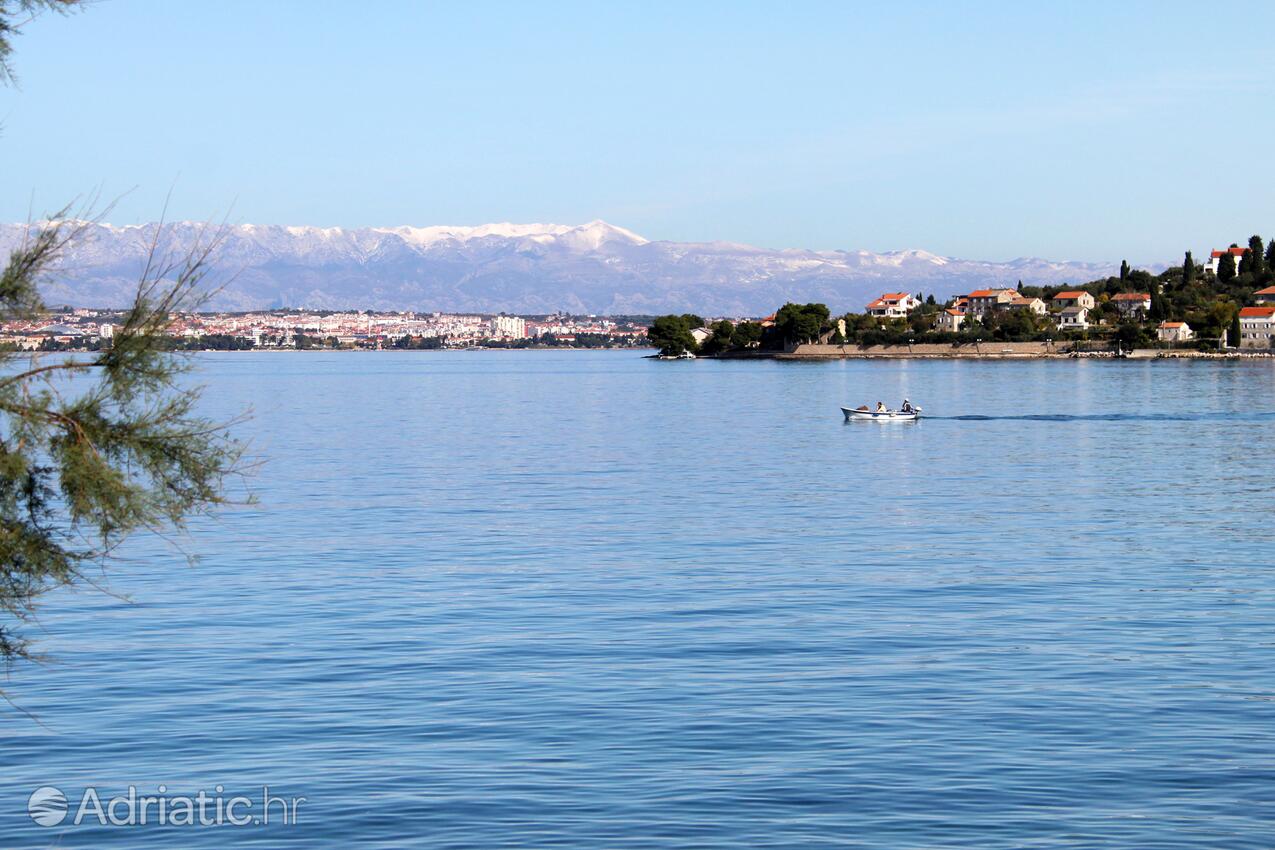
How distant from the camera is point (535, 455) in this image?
49938mm

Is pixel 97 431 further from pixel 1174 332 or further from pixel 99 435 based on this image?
pixel 1174 332

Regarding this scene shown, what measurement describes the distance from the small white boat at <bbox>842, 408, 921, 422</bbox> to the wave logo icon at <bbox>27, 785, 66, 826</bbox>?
190 ft

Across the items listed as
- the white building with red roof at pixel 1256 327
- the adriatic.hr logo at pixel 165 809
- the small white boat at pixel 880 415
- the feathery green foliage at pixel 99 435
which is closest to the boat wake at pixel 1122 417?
the small white boat at pixel 880 415

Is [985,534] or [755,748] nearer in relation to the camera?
[755,748]

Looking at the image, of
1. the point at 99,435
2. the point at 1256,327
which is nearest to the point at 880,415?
the point at 99,435

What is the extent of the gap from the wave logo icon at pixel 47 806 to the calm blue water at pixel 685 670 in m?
0.14

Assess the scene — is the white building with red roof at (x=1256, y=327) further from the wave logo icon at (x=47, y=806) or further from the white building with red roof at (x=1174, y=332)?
the wave logo icon at (x=47, y=806)

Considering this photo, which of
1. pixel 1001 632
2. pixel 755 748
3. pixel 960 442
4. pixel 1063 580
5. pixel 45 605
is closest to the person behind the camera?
pixel 755 748

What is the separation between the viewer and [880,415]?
226 ft

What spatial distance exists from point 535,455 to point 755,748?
3645 cm

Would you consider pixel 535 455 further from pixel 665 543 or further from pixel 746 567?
pixel 746 567

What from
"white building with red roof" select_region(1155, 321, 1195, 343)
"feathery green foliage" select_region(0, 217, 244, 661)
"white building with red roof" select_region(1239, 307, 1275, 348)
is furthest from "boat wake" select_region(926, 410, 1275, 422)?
"white building with red roof" select_region(1155, 321, 1195, 343)

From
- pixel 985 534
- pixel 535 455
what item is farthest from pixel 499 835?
pixel 535 455

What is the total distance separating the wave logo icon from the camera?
40.0 feet
